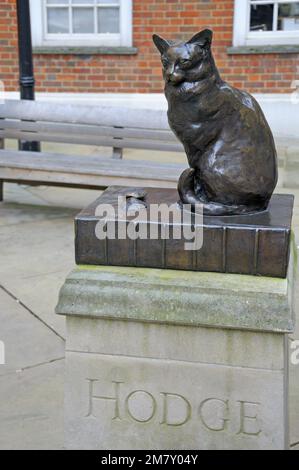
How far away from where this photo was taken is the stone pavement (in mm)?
2955

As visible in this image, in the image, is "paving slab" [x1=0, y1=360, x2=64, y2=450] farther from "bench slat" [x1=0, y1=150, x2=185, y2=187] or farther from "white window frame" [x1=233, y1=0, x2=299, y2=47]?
"white window frame" [x1=233, y1=0, x2=299, y2=47]

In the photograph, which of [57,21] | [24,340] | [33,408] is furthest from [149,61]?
[33,408]

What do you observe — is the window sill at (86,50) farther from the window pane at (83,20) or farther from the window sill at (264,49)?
the window sill at (264,49)

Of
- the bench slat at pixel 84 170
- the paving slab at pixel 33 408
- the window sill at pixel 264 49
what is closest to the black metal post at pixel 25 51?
the bench slat at pixel 84 170

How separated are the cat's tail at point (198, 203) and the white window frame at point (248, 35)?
6.47 meters

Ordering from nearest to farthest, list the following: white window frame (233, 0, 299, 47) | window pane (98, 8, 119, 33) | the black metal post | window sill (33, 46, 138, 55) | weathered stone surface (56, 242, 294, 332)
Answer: weathered stone surface (56, 242, 294, 332)
the black metal post
white window frame (233, 0, 299, 47)
window sill (33, 46, 138, 55)
window pane (98, 8, 119, 33)

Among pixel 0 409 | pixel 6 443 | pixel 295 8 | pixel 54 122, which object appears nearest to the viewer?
pixel 6 443

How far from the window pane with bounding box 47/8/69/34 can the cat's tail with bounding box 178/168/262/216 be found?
23.2ft

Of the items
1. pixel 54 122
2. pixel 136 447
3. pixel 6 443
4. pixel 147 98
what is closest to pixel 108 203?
pixel 136 447

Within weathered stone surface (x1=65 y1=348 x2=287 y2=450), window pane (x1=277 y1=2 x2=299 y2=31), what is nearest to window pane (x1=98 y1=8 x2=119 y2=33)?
window pane (x1=277 y1=2 x2=299 y2=31)

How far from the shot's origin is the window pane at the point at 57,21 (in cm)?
909
